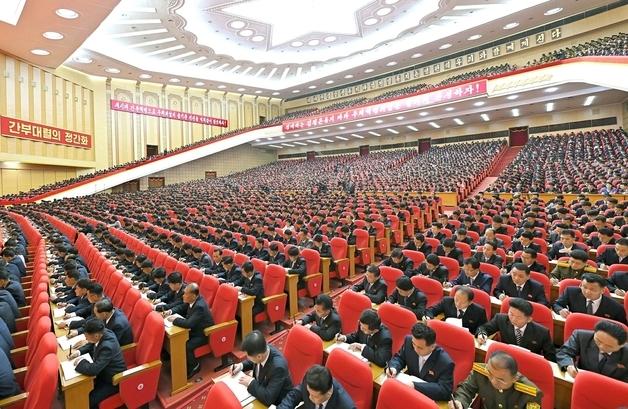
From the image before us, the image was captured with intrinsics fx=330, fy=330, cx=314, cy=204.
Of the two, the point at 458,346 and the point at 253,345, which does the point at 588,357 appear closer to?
the point at 458,346

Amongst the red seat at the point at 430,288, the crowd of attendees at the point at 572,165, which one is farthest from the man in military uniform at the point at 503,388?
the crowd of attendees at the point at 572,165

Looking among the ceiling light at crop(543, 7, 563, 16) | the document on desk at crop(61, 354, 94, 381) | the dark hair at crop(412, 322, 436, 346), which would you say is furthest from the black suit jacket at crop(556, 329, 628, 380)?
the ceiling light at crop(543, 7, 563, 16)

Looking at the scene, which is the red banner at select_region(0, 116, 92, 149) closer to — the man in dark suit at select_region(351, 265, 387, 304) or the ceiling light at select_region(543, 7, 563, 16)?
the man in dark suit at select_region(351, 265, 387, 304)

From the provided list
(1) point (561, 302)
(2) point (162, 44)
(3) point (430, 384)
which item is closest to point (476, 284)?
(1) point (561, 302)

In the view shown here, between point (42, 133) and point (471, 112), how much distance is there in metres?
20.6

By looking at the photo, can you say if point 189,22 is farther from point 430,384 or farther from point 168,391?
point 430,384

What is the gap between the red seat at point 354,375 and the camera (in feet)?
7.04

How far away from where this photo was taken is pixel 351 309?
335 centimetres

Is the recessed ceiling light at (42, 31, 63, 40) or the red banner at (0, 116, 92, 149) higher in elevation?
the recessed ceiling light at (42, 31, 63, 40)

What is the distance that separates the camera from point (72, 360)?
2.74 meters

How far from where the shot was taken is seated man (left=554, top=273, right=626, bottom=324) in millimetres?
2932

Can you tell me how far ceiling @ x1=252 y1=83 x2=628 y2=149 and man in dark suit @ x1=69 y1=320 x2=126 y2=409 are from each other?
15.8 m

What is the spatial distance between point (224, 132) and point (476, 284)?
82.2 ft

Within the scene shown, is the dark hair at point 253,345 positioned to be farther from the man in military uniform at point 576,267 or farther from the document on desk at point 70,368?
the man in military uniform at point 576,267
